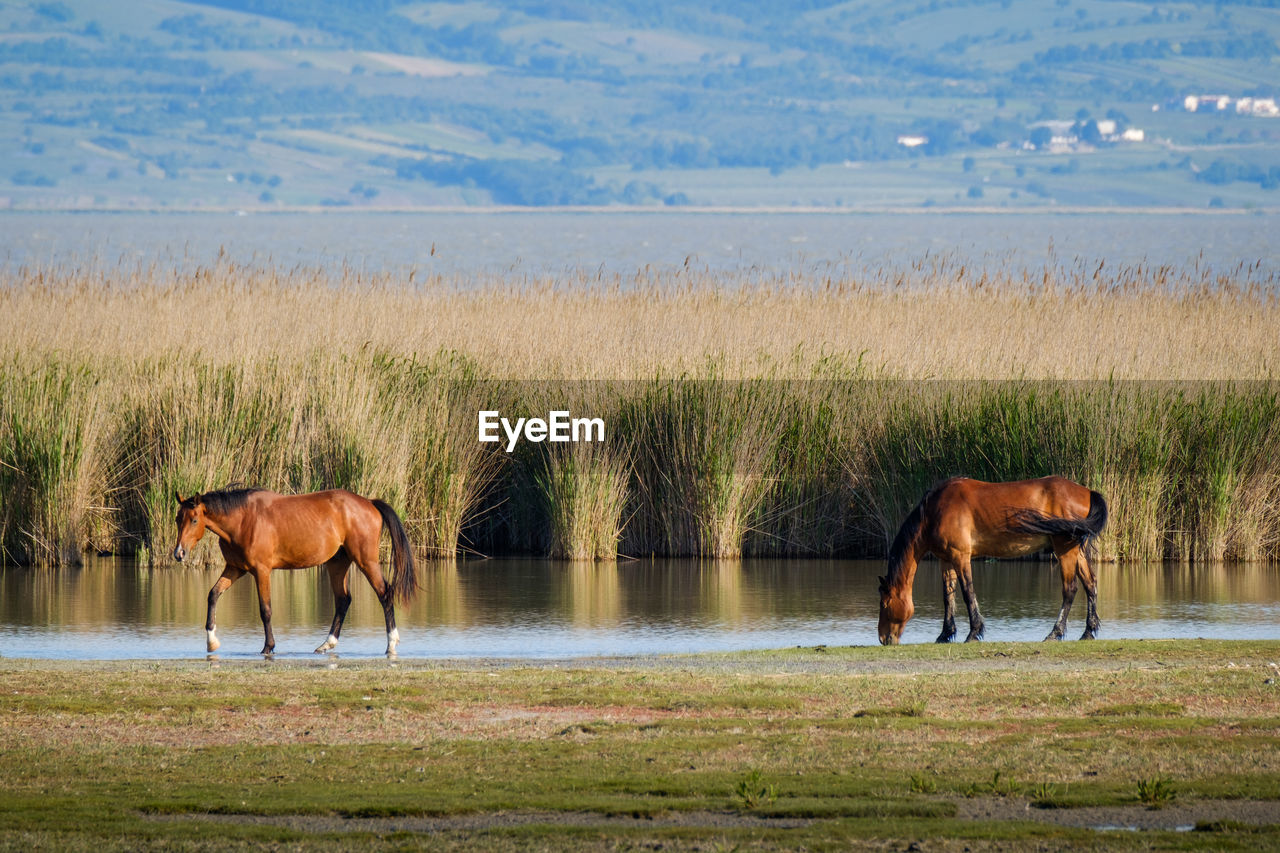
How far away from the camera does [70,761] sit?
8609mm

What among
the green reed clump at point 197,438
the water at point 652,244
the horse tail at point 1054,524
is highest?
the water at point 652,244

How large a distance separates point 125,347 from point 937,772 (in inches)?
583

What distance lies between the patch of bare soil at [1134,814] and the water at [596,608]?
601 centimetres

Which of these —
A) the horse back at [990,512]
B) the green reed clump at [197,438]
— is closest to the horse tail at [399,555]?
the horse back at [990,512]

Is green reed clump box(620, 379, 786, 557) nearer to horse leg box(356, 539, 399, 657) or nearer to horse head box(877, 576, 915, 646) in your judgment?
horse head box(877, 576, 915, 646)

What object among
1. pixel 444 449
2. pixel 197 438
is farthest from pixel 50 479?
pixel 444 449

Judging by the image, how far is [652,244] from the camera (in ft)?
372

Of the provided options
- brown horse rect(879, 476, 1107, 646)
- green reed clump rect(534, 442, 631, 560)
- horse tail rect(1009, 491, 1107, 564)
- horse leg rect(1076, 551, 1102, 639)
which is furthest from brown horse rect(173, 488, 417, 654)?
green reed clump rect(534, 442, 631, 560)

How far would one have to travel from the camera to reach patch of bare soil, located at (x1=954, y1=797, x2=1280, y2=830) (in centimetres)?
746

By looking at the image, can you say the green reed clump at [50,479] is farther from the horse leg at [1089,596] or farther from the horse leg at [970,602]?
the horse leg at [1089,596]

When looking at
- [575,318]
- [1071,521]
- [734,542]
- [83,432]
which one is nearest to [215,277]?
[575,318]

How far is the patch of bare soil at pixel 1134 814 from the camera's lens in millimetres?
7465

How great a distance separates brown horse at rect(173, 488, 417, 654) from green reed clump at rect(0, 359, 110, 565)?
571 centimetres

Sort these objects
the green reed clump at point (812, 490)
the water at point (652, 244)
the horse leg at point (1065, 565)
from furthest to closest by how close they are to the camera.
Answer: the water at point (652, 244), the green reed clump at point (812, 490), the horse leg at point (1065, 565)
